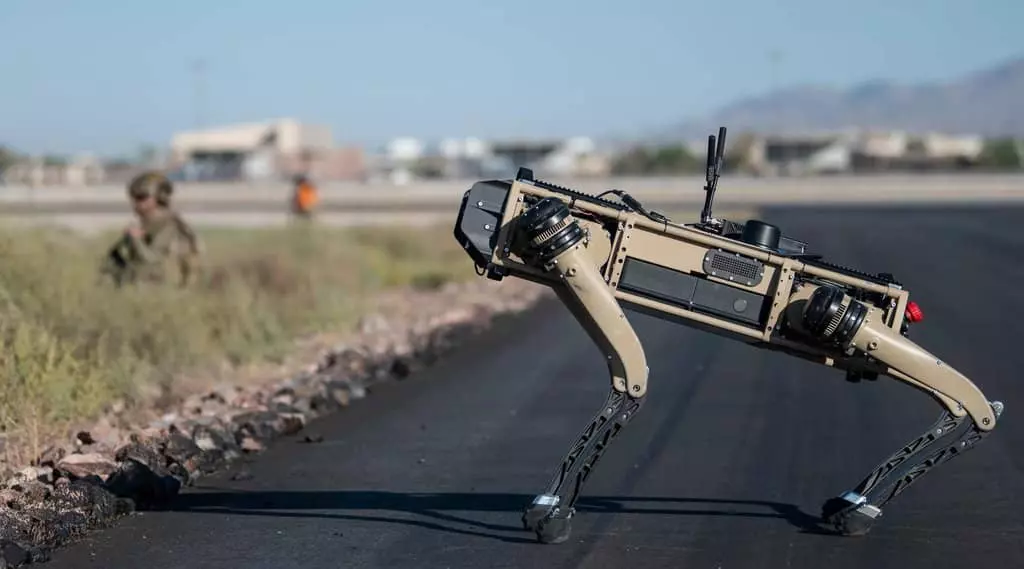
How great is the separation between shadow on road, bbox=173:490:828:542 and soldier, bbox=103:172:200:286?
7051 mm

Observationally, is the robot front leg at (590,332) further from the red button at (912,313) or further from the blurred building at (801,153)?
the blurred building at (801,153)

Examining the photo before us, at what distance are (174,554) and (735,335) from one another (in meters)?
3.31

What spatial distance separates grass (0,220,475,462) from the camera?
10.6m

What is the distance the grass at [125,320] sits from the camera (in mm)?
10625

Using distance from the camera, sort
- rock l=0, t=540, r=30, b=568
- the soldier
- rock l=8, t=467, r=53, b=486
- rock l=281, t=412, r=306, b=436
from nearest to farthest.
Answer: rock l=0, t=540, r=30, b=568 < rock l=8, t=467, r=53, b=486 < rock l=281, t=412, r=306, b=436 < the soldier

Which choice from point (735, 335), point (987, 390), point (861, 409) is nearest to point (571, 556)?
point (735, 335)

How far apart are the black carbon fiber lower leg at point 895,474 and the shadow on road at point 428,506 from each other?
1.05 ft

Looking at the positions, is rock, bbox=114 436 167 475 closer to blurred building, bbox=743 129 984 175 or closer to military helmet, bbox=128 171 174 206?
military helmet, bbox=128 171 174 206

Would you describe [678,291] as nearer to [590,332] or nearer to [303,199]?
[590,332]

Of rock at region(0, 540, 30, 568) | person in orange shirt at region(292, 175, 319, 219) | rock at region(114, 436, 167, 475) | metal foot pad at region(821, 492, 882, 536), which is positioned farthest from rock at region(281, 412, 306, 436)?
person in orange shirt at region(292, 175, 319, 219)

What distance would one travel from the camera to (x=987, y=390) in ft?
42.4

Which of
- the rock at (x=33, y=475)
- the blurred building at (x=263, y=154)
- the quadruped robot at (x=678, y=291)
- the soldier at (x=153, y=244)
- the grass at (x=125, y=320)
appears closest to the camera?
the quadruped robot at (x=678, y=291)

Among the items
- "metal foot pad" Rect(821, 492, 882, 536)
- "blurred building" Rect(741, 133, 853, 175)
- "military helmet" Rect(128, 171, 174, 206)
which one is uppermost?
"military helmet" Rect(128, 171, 174, 206)

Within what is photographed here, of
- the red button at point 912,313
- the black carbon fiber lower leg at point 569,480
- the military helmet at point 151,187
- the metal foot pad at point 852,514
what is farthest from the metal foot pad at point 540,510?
the military helmet at point 151,187
